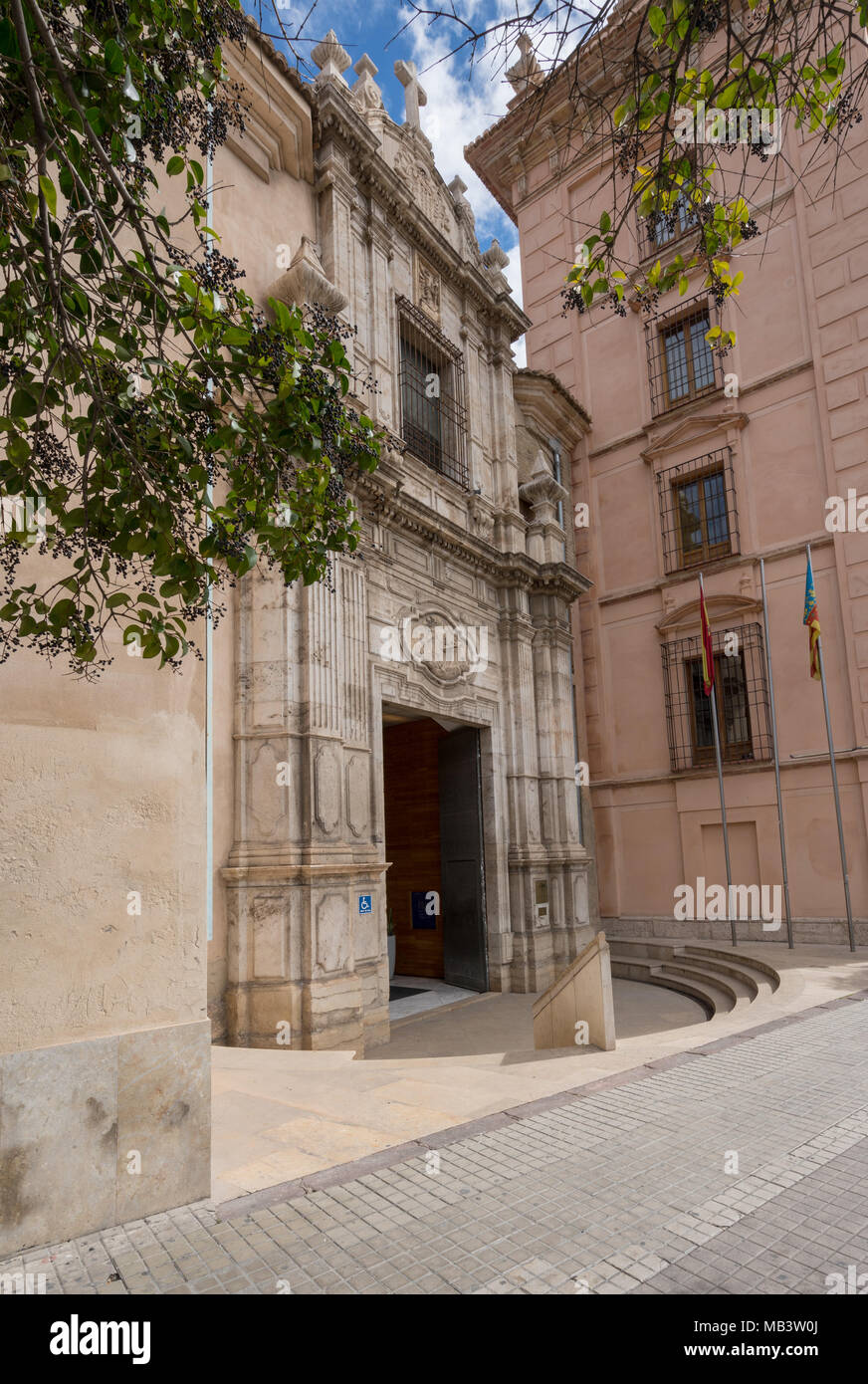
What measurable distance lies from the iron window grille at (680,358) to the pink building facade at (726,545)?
0.15 ft

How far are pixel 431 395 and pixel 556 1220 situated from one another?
42.0 ft

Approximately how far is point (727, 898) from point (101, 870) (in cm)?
1387

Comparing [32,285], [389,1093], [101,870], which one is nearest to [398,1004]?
[389,1093]

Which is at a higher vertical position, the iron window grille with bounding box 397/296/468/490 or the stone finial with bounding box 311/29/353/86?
the stone finial with bounding box 311/29/353/86

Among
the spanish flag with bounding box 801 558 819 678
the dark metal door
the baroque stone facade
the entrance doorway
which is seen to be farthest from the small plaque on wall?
the spanish flag with bounding box 801 558 819 678

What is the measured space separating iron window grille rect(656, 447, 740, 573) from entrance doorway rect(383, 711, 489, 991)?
22.1 feet

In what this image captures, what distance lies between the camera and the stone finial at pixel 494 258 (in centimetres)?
1576

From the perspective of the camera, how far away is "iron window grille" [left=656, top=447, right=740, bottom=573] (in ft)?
55.2

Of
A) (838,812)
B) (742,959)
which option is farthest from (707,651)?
(742,959)

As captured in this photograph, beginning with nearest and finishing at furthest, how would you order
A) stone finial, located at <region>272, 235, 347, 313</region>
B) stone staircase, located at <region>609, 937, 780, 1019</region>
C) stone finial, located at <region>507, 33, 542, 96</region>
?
stone finial, located at <region>507, 33, 542, 96</region>
stone finial, located at <region>272, 235, 347, 313</region>
stone staircase, located at <region>609, 937, 780, 1019</region>

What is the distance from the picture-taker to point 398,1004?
39.5 ft

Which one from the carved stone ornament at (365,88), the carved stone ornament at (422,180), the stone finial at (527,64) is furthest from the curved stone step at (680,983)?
the carved stone ornament at (365,88)

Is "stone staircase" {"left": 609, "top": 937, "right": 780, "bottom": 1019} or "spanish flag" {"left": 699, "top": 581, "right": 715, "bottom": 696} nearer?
"stone staircase" {"left": 609, "top": 937, "right": 780, "bottom": 1019}

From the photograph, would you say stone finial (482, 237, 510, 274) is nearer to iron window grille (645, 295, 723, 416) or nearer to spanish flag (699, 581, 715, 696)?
iron window grille (645, 295, 723, 416)
